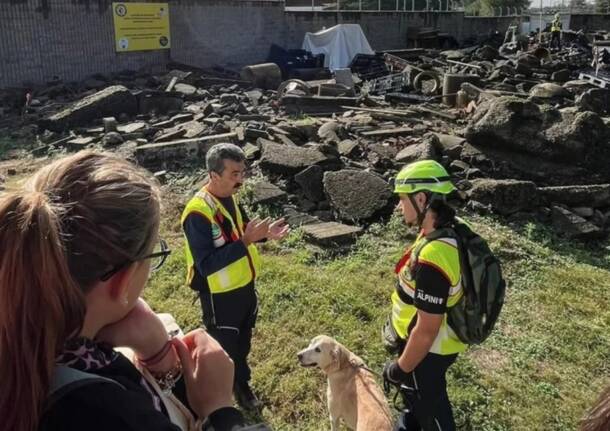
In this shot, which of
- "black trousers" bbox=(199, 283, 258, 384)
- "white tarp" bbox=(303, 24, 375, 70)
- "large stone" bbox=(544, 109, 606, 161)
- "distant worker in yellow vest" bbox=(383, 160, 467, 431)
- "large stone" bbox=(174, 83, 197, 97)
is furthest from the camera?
"white tarp" bbox=(303, 24, 375, 70)

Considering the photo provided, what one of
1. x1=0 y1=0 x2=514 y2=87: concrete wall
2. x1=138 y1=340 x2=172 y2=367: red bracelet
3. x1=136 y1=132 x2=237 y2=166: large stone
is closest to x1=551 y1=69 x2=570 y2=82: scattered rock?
x1=0 y1=0 x2=514 y2=87: concrete wall

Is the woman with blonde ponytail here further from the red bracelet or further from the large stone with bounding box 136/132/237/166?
the large stone with bounding box 136/132/237/166

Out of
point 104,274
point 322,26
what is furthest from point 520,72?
point 104,274

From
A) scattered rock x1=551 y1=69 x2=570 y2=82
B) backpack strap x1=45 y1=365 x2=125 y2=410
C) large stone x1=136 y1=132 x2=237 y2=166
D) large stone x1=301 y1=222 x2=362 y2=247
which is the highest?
scattered rock x1=551 y1=69 x2=570 y2=82

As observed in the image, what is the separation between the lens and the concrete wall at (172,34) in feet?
57.8

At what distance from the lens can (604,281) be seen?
20.5ft

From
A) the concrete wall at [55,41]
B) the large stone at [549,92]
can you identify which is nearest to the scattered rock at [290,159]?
the large stone at [549,92]

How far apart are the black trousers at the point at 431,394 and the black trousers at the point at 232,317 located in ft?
4.47

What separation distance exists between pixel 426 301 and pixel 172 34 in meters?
20.7

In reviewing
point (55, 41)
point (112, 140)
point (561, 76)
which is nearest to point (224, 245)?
point (112, 140)

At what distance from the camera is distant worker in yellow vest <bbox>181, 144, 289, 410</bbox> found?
3.79 metres

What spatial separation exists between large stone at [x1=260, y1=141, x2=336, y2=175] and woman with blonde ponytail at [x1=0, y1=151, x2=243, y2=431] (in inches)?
279

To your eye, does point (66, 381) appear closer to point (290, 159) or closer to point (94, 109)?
point (290, 159)

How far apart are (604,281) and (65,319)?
6.42 m
